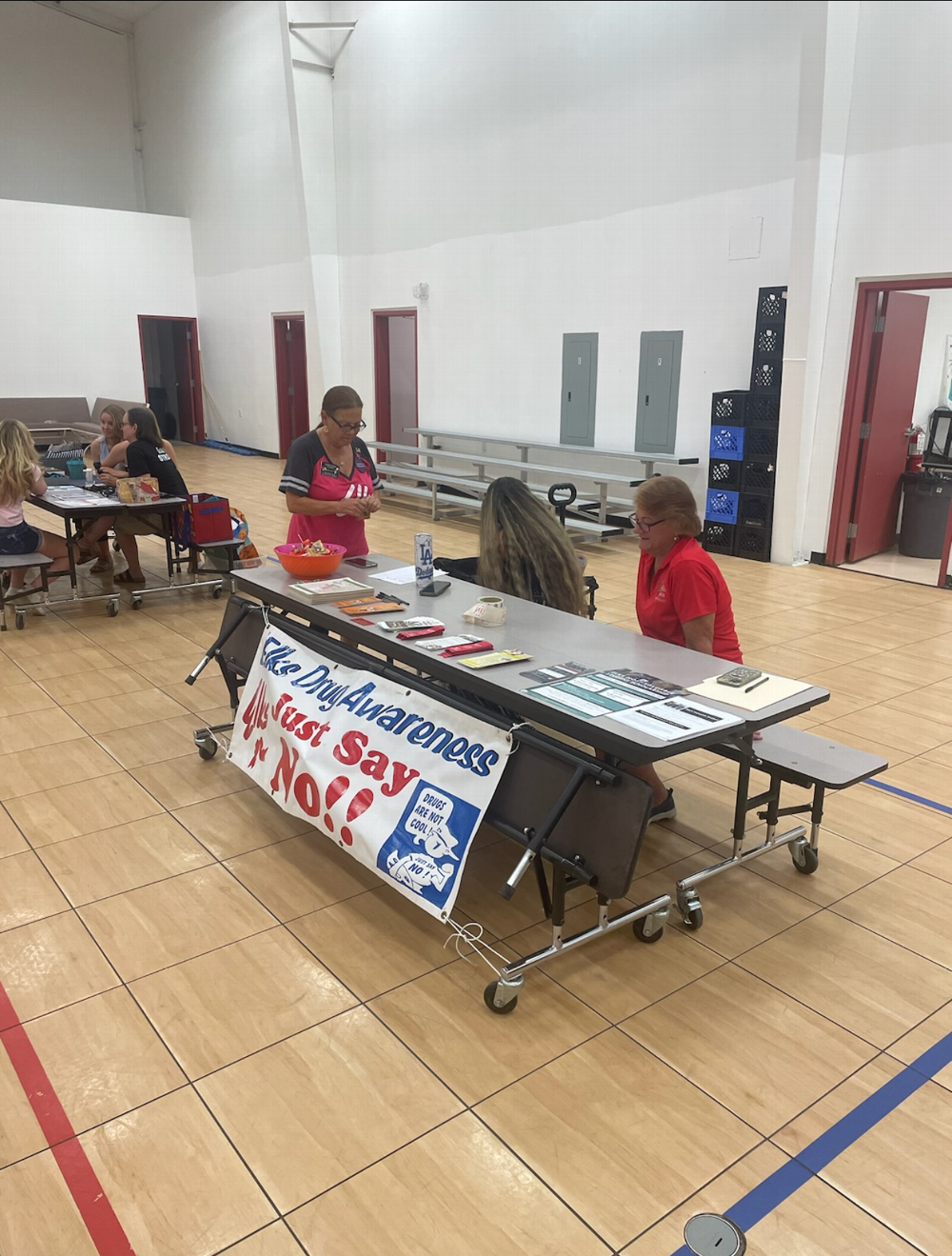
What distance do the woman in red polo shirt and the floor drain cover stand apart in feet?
4.22

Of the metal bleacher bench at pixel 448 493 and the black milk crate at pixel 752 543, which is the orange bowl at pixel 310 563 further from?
the black milk crate at pixel 752 543

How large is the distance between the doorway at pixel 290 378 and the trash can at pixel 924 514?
29.7ft

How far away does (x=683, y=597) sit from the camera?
3.06 meters

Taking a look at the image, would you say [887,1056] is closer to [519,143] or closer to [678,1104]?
[678,1104]

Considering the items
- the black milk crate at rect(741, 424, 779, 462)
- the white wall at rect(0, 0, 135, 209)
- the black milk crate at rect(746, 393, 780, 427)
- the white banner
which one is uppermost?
the white wall at rect(0, 0, 135, 209)

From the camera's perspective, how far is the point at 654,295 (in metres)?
8.80

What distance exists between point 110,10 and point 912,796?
18720 mm

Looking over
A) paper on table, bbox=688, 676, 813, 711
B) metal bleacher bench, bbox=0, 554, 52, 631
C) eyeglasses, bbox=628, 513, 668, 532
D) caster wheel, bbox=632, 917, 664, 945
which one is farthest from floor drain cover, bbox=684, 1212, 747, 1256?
metal bleacher bench, bbox=0, 554, 52, 631

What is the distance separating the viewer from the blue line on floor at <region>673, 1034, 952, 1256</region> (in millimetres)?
1927

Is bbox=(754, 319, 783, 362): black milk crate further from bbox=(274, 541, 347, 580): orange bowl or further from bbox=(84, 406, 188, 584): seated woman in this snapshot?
bbox=(274, 541, 347, 580): orange bowl

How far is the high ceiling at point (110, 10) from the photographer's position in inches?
622

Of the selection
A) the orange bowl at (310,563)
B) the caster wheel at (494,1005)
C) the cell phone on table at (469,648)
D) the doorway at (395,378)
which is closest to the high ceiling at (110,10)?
the doorway at (395,378)

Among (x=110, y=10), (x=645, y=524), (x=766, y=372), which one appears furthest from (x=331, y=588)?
(x=110, y=10)

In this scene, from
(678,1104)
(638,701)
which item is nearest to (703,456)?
(638,701)
